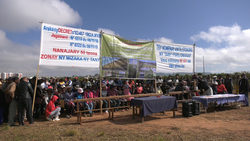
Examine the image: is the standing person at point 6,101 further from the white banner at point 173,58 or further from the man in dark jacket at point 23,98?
the white banner at point 173,58

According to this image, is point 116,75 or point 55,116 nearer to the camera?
point 55,116

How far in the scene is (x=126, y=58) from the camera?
27.8ft

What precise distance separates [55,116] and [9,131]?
1.79 m

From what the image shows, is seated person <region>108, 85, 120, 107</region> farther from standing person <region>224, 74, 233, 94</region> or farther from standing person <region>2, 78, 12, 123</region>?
standing person <region>224, 74, 233, 94</region>

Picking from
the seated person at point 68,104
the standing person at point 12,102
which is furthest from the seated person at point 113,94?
the standing person at point 12,102

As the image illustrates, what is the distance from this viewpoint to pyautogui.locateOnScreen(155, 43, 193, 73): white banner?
973 centimetres

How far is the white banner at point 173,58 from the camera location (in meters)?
9.73

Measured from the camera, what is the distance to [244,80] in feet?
31.6

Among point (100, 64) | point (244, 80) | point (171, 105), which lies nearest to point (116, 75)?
point (100, 64)

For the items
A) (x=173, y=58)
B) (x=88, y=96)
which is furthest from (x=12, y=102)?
(x=173, y=58)

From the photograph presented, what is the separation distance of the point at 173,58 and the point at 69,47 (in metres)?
6.19

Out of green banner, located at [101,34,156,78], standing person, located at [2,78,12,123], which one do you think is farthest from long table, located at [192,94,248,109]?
standing person, located at [2,78,12,123]

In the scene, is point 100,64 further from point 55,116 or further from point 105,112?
point 55,116

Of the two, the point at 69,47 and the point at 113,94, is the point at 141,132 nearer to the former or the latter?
the point at 113,94
